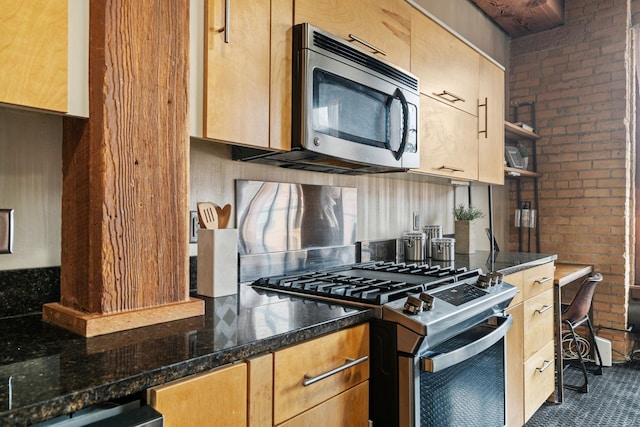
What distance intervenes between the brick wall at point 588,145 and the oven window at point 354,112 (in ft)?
7.86

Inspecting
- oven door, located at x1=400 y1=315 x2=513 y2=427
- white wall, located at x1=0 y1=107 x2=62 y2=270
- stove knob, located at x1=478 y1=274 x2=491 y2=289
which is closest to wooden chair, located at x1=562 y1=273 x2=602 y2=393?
oven door, located at x1=400 y1=315 x2=513 y2=427

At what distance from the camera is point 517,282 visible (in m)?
2.18

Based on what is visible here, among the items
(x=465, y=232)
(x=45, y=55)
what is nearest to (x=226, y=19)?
(x=45, y=55)

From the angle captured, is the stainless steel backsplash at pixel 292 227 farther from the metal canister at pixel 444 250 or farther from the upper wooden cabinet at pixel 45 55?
the upper wooden cabinet at pixel 45 55

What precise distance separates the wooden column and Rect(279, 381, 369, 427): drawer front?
382 mm

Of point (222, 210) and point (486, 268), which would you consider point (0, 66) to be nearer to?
point (222, 210)

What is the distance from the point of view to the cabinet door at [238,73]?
122cm

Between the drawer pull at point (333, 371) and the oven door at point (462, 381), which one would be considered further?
the oven door at point (462, 381)

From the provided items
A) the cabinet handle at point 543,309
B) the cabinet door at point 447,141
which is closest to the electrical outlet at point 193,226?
the cabinet door at point 447,141

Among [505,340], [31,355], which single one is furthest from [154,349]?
[505,340]

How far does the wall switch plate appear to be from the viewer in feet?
3.56

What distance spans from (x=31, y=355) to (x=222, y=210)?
0.73 m

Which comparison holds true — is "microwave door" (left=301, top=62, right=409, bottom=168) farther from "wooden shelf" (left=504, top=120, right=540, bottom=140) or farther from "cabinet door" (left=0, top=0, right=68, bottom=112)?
"wooden shelf" (left=504, top=120, right=540, bottom=140)

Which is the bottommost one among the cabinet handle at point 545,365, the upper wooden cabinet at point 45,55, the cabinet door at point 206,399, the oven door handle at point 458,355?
the cabinet handle at point 545,365
